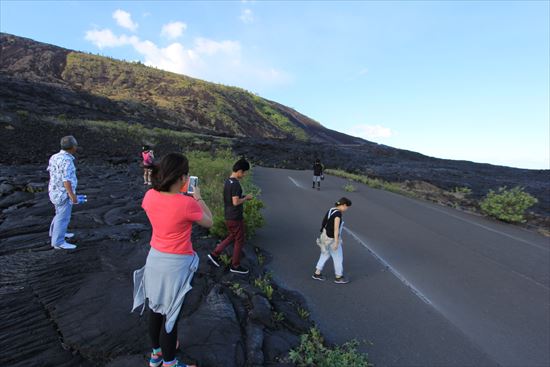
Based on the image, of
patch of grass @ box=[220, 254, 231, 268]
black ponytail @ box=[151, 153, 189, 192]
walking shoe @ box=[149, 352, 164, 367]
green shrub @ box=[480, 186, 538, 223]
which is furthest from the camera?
green shrub @ box=[480, 186, 538, 223]

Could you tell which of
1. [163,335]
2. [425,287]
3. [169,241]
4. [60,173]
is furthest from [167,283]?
[425,287]

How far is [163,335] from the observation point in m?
2.98

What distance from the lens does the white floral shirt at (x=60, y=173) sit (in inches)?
207

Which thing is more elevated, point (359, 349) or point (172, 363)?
point (172, 363)

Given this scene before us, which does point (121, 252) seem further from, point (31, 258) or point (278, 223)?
point (278, 223)

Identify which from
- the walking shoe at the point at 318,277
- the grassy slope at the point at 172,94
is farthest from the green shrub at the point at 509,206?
the grassy slope at the point at 172,94

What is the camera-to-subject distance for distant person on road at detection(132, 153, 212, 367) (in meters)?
2.79

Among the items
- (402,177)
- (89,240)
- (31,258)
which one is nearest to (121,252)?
(89,240)

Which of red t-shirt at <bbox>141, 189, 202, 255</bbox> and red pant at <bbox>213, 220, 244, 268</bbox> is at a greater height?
red t-shirt at <bbox>141, 189, 202, 255</bbox>

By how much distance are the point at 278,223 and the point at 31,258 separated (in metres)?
6.26

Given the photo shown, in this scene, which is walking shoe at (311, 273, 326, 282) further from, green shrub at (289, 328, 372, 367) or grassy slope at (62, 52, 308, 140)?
grassy slope at (62, 52, 308, 140)

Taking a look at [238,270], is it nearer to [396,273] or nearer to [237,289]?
[237,289]

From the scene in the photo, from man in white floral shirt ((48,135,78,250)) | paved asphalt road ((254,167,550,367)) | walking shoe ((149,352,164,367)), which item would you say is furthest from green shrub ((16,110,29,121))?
walking shoe ((149,352,164,367))

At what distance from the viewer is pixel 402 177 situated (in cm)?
2650
